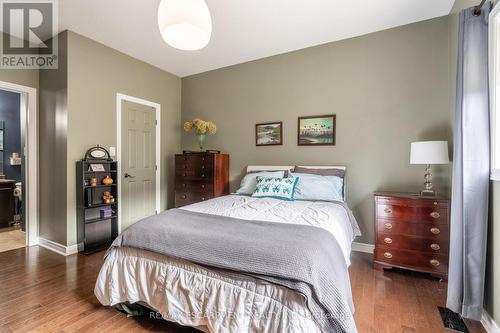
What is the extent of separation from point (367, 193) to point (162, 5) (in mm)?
2824

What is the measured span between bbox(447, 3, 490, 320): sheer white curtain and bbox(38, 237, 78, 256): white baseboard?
383 cm

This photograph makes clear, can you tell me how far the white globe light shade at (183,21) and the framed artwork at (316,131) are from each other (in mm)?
1926

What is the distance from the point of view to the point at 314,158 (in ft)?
10.7

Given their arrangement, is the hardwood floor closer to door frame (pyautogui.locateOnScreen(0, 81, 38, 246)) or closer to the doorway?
door frame (pyautogui.locateOnScreen(0, 81, 38, 246))

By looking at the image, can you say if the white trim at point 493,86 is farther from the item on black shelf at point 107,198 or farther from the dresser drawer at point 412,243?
the item on black shelf at point 107,198

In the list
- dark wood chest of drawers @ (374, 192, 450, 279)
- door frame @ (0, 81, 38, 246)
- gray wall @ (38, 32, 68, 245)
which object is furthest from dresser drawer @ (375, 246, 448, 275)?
door frame @ (0, 81, 38, 246)

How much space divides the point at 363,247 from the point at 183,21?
3034mm

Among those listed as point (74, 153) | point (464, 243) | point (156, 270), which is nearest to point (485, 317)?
point (464, 243)

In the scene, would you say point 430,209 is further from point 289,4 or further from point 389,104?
point 289,4

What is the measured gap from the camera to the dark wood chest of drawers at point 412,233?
2.23 metres

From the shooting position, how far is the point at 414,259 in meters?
2.31

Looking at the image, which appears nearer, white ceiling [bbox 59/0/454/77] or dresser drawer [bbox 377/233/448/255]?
dresser drawer [bbox 377/233/448/255]

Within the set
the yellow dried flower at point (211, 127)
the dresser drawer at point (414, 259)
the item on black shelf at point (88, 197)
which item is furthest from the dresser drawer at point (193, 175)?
the dresser drawer at point (414, 259)

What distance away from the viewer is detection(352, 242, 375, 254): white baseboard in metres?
2.93
